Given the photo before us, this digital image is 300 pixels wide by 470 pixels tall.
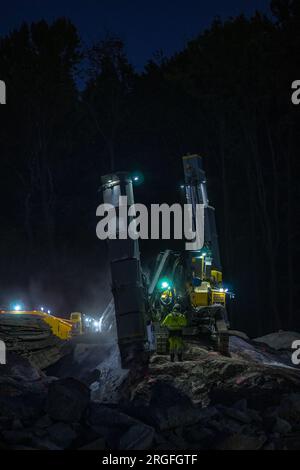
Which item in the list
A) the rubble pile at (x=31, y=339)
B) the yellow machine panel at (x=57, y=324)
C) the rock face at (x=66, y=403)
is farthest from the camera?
the yellow machine panel at (x=57, y=324)

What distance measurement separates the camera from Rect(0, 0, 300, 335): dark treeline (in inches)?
1075

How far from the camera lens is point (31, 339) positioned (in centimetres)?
1527

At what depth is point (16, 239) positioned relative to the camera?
32.1 meters

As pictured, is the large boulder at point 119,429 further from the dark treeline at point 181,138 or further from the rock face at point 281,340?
the dark treeline at point 181,138

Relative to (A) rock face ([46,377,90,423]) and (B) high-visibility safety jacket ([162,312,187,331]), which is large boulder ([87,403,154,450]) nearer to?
(A) rock face ([46,377,90,423])

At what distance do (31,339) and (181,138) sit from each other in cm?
2207

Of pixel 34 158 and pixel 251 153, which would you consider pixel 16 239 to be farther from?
pixel 251 153

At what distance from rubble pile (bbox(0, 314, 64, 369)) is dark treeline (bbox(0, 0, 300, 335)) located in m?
14.2

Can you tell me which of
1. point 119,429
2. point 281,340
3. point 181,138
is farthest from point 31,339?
point 181,138

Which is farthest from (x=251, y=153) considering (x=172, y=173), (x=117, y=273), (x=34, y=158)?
(x=117, y=273)

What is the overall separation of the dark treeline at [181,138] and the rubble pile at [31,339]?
46.7 feet

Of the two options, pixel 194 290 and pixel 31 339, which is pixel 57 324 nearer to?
pixel 31 339

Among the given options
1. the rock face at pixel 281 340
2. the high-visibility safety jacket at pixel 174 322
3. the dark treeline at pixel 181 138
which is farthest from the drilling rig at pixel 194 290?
the dark treeline at pixel 181 138

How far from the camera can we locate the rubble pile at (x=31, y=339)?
14.8 metres
